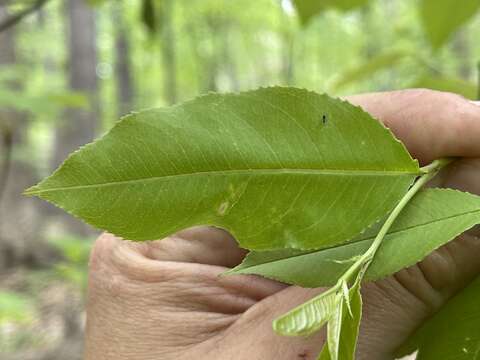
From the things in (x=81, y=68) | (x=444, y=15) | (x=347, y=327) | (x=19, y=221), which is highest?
(x=81, y=68)

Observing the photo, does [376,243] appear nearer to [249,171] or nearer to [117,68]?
[249,171]

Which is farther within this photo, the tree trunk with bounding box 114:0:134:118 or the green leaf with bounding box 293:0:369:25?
the tree trunk with bounding box 114:0:134:118

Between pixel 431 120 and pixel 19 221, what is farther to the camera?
pixel 19 221

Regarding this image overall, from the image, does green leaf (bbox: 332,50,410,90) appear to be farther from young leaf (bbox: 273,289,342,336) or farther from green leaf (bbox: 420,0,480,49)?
young leaf (bbox: 273,289,342,336)

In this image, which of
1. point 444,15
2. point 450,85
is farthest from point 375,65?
point 450,85

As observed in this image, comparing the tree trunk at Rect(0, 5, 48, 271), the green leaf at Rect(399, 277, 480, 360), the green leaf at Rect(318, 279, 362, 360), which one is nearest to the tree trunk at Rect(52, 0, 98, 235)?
the tree trunk at Rect(0, 5, 48, 271)

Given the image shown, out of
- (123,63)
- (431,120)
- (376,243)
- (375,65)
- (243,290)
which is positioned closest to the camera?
(376,243)

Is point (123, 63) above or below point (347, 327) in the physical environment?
above
